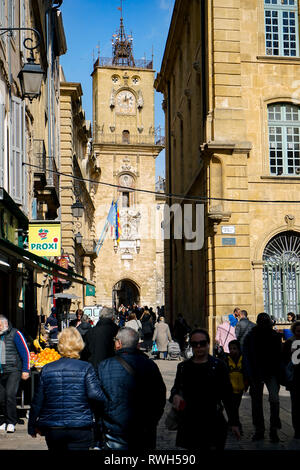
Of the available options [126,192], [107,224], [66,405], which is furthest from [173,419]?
[126,192]

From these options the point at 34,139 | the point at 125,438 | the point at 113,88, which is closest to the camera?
the point at 125,438

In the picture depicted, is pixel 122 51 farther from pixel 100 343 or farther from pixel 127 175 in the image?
pixel 100 343

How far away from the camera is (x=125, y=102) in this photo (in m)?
62.8

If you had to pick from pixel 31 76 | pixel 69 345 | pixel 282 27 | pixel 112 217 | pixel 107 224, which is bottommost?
pixel 69 345

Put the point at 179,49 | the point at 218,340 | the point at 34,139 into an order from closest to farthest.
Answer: the point at 218,340 → the point at 34,139 → the point at 179,49

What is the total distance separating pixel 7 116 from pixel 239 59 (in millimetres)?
9070

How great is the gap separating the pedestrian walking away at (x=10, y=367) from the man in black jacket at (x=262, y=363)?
316 cm

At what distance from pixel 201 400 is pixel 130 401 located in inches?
22.8

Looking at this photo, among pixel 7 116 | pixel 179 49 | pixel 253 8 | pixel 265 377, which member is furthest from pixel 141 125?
pixel 265 377

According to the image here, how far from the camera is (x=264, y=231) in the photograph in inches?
840

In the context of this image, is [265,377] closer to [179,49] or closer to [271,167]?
[271,167]

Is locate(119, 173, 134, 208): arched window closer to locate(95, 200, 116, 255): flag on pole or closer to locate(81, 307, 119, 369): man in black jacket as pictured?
locate(95, 200, 116, 255): flag on pole

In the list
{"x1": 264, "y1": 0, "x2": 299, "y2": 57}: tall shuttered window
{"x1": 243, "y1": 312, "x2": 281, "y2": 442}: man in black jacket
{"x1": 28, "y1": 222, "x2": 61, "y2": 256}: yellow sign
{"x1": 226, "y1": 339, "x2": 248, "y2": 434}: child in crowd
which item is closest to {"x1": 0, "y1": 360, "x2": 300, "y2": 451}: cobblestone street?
{"x1": 243, "y1": 312, "x2": 281, "y2": 442}: man in black jacket

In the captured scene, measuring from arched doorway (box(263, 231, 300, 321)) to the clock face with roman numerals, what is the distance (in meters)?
42.8
